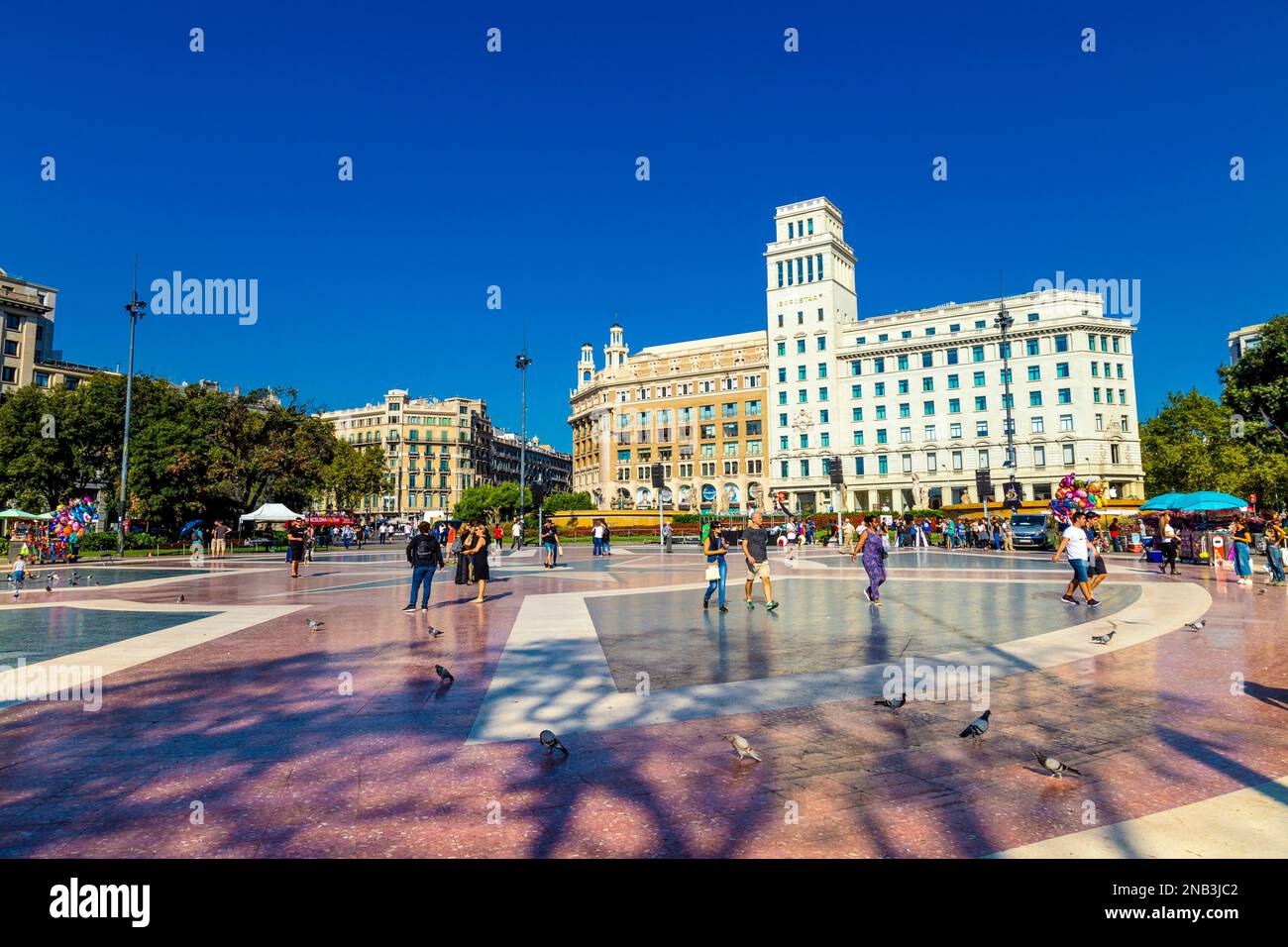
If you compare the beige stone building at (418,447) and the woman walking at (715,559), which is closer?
the woman walking at (715,559)

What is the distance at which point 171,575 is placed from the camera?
21.8 meters

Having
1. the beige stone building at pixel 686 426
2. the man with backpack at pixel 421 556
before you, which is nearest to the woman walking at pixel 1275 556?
the man with backpack at pixel 421 556

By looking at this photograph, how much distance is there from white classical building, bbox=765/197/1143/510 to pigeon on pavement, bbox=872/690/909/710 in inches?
2344

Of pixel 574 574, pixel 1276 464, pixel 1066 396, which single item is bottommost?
pixel 574 574

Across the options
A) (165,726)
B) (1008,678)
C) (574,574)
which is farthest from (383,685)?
(574,574)

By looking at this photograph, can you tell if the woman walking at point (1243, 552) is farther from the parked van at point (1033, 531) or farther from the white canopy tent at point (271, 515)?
the white canopy tent at point (271, 515)

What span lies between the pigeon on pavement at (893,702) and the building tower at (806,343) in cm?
7364

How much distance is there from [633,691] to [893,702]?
2.27 m

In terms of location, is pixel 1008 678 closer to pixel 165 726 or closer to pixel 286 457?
pixel 165 726

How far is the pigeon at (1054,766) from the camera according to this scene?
415 cm

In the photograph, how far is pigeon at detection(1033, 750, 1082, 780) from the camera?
13.6 feet

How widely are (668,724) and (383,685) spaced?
10.1ft

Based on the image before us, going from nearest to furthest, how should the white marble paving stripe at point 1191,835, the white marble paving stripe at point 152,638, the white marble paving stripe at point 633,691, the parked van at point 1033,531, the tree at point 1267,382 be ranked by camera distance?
the white marble paving stripe at point 1191,835 → the white marble paving stripe at point 633,691 → the white marble paving stripe at point 152,638 → the tree at point 1267,382 → the parked van at point 1033,531
